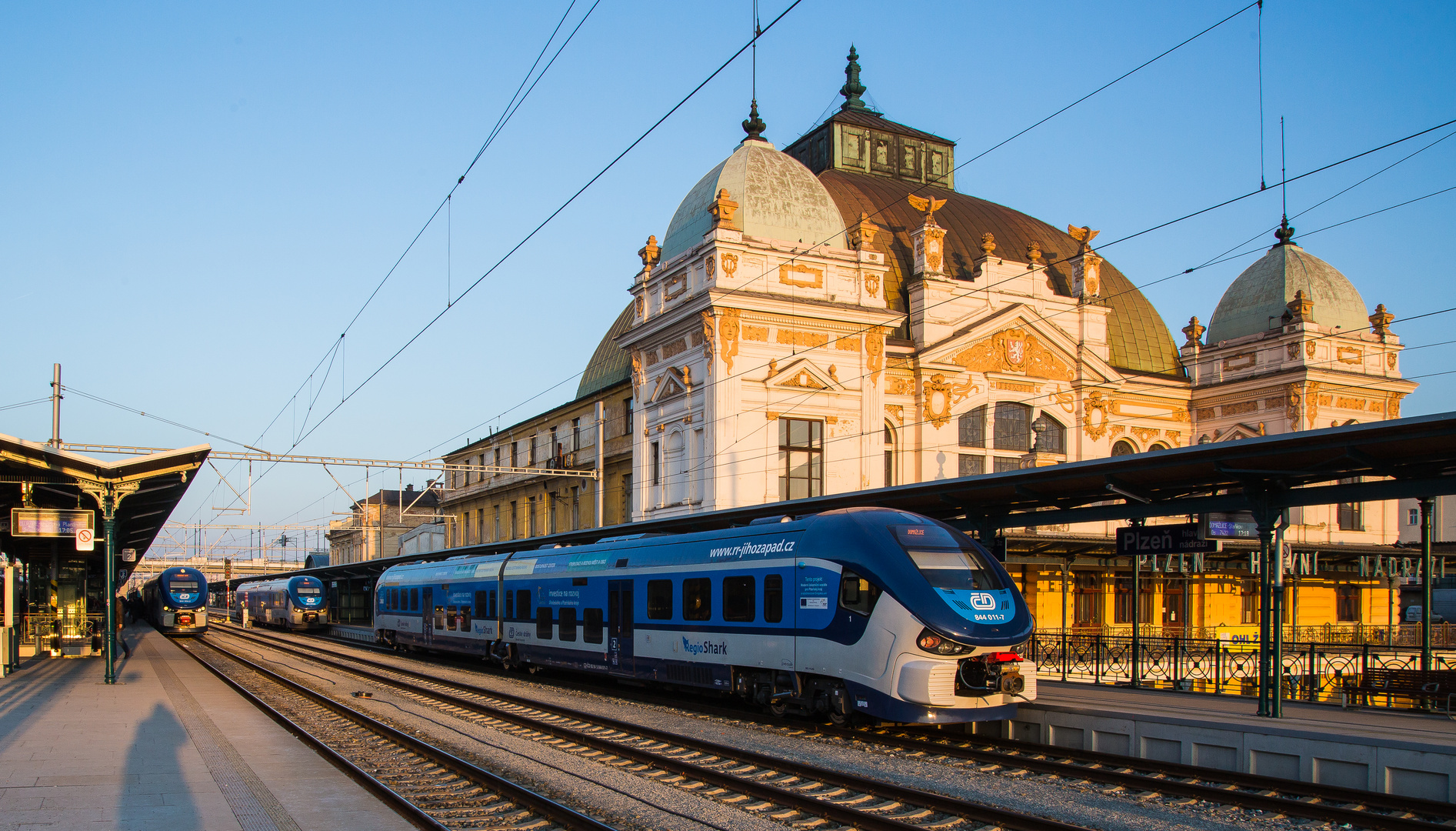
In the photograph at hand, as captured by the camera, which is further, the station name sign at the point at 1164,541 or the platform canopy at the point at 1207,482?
the station name sign at the point at 1164,541

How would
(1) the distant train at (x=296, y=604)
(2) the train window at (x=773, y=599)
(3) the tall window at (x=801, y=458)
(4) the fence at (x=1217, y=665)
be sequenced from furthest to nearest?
(1) the distant train at (x=296, y=604) → (3) the tall window at (x=801, y=458) → (4) the fence at (x=1217, y=665) → (2) the train window at (x=773, y=599)

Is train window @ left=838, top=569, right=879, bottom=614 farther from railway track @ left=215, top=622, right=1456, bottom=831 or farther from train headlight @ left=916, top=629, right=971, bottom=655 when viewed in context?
railway track @ left=215, top=622, right=1456, bottom=831

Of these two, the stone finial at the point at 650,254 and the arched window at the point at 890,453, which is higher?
the stone finial at the point at 650,254

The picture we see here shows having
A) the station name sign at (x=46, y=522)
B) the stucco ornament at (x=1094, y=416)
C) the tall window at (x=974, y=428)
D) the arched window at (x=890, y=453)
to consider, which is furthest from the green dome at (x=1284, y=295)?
the station name sign at (x=46, y=522)

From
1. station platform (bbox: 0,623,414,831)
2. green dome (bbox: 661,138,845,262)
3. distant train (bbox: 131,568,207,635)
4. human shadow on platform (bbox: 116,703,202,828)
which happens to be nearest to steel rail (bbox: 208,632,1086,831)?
station platform (bbox: 0,623,414,831)

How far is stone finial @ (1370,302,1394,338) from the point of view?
5453 centimetres

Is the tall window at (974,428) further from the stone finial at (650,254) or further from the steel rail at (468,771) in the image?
the steel rail at (468,771)

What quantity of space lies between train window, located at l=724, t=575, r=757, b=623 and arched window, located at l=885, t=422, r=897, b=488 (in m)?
27.2

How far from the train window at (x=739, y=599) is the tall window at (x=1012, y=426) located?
3123 cm

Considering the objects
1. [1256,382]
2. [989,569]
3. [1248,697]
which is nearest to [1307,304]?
[1256,382]

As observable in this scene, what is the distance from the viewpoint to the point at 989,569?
17375 millimetres

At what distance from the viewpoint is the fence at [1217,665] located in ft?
71.2

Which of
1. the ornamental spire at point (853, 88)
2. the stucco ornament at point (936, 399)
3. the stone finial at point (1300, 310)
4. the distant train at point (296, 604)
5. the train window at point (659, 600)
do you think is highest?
the ornamental spire at point (853, 88)

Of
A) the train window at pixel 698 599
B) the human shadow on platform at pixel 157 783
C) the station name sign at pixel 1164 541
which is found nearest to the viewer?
the human shadow on platform at pixel 157 783
